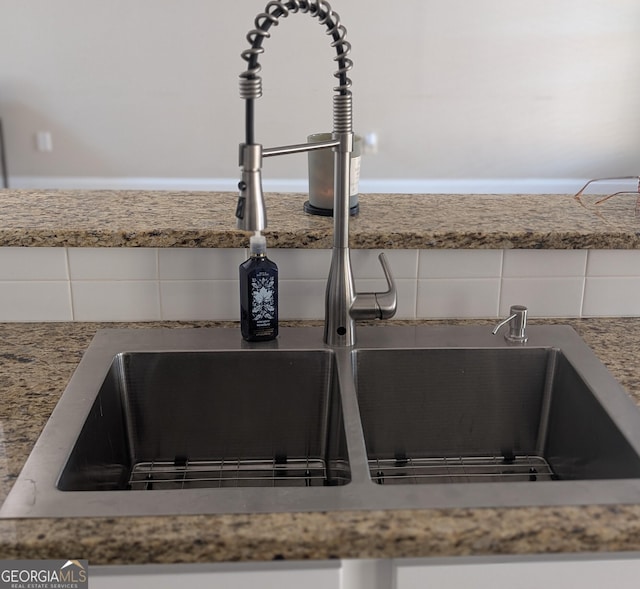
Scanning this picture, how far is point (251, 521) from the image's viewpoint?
862 mm

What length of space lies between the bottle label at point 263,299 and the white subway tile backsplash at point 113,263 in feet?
0.71

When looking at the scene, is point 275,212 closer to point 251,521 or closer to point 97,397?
point 97,397

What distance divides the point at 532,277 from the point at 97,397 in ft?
2.47

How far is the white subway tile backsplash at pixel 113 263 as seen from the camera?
1.35 m

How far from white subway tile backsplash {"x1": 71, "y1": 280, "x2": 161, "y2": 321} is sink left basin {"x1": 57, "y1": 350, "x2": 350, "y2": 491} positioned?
15cm

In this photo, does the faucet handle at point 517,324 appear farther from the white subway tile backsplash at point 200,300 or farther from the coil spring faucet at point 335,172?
the white subway tile backsplash at point 200,300

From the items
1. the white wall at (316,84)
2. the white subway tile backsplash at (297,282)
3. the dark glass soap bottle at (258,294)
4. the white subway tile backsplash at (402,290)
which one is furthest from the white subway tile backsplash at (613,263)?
the white wall at (316,84)

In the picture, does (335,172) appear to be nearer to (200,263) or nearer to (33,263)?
(200,263)

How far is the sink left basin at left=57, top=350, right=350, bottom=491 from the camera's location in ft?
4.07

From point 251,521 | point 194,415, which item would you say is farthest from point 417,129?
point 251,521

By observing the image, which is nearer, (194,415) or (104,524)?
(104,524)

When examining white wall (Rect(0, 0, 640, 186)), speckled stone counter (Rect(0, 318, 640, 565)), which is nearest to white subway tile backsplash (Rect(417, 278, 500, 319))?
speckled stone counter (Rect(0, 318, 640, 565))

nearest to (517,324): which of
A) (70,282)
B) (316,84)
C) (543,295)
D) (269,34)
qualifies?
(543,295)

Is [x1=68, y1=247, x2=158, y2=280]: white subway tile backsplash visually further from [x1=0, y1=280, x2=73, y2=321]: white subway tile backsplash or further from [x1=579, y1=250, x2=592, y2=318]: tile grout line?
[x1=579, y1=250, x2=592, y2=318]: tile grout line
